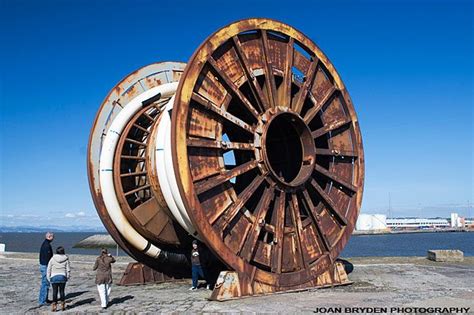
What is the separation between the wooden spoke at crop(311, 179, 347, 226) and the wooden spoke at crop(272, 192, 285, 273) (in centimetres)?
136

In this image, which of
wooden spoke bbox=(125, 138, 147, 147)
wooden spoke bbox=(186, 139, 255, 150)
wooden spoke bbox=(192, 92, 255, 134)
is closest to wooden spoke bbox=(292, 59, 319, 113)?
wooden spoke bbox=(192, 92, 255, 134)

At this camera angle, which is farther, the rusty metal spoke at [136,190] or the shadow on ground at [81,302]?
the rusty metal spoke at [136,190]

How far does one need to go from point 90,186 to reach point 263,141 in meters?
4.97

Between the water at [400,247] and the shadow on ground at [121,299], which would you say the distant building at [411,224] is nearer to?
the water at [400,247]

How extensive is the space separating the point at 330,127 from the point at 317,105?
808mm

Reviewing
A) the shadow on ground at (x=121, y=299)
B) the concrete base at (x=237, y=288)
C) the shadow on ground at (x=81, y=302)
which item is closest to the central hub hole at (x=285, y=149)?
the concrete base at (x=237, y=288)

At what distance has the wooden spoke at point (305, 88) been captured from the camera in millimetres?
12656

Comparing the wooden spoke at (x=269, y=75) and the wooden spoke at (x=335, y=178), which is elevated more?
the wooden spoke at (x=269, y=75)

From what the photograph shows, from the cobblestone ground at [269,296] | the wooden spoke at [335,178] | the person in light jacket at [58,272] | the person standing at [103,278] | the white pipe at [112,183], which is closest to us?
the cobblestone ground at [269,296]

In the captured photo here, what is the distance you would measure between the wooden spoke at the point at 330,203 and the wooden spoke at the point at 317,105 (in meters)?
1.66

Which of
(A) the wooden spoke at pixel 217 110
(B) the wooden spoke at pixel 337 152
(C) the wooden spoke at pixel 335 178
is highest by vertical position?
(A) the wooden spoke at pixel 217 110

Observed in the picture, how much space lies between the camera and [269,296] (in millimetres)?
10477

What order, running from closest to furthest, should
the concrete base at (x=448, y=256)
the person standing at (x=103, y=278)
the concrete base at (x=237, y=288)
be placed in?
the person standing at (x=103, y=278) < the concrete base at (x=237, y=288) < the concrete base at (x=448, y=256)

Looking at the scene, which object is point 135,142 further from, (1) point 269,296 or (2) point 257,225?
(1) point 269,296
